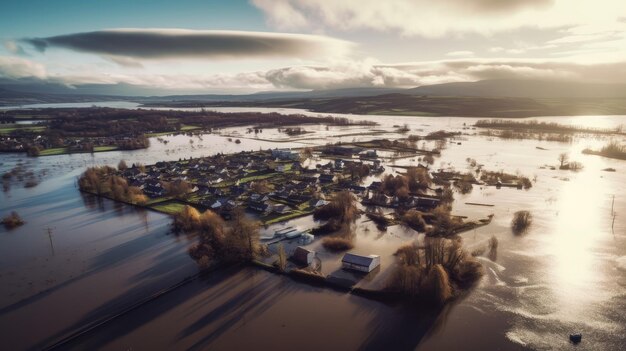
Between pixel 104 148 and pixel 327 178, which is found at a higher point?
pixel 104 148

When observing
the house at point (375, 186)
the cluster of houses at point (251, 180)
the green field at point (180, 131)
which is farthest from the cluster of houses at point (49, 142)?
the house at point (375, 186)

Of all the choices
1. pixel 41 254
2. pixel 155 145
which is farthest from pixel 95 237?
pixel 155 145

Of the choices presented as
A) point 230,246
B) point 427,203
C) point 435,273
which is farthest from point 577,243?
point 230,246

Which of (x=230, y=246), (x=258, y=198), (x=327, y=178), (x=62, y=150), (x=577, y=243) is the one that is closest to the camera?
(x=230, y=246)

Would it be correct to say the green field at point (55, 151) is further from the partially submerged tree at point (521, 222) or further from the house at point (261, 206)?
the partially submerged tree at point (521, 222)

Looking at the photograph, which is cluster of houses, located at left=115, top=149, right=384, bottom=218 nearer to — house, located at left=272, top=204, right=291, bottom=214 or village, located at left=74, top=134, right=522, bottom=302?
house, located at left=272, top=204, right=291, bottom=214

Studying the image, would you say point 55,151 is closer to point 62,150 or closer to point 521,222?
point 62,150
